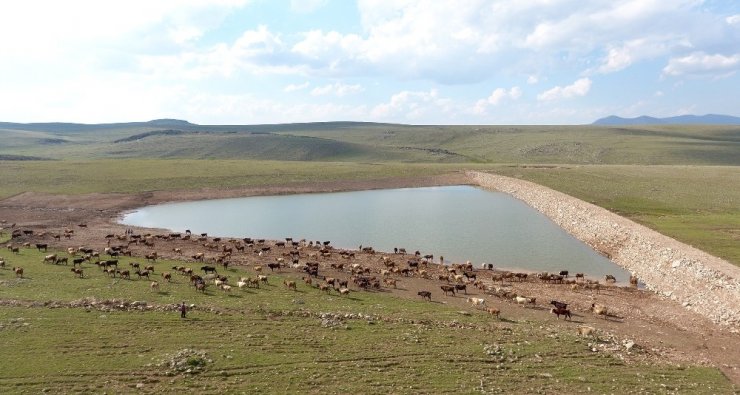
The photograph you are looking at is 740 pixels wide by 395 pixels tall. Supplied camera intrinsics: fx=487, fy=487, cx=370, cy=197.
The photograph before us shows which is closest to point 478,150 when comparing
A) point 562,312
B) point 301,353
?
point 562,312

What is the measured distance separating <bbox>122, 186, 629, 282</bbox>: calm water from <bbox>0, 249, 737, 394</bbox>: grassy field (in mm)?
15644

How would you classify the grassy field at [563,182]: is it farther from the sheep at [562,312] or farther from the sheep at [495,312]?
the sheep at [495,312]

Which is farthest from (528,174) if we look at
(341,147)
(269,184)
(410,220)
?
(341,147)

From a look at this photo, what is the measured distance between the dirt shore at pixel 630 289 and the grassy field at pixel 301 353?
238 cm

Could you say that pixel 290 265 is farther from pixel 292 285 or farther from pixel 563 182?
pixel 563 182

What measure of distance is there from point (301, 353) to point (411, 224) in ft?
109

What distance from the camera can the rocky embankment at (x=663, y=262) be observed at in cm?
2396

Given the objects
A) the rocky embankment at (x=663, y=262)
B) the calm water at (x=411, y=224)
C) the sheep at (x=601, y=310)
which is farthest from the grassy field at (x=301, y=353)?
the calm water at (x=411, y=224)

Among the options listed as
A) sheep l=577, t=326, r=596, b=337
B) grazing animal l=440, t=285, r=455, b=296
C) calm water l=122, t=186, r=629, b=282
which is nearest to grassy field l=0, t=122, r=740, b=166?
calm water l=122, t=186, r=629, b=282

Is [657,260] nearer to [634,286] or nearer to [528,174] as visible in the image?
[634,286]

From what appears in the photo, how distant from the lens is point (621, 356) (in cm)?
1805

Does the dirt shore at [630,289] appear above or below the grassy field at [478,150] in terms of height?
below

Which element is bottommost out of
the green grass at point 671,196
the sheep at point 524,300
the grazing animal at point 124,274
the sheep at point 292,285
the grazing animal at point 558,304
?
the sheep at point 524,300

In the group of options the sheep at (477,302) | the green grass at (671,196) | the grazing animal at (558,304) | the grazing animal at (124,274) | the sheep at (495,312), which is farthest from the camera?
the green grass at (671,196)
